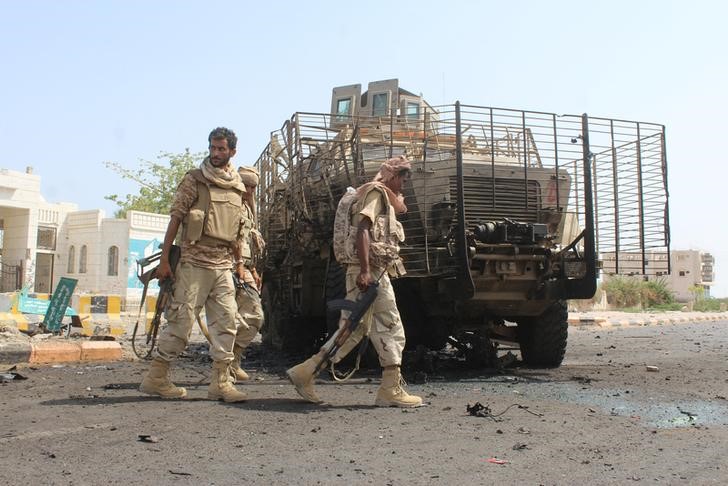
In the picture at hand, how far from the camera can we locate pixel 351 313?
15.4 ft

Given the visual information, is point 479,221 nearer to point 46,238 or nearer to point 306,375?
point 306,375

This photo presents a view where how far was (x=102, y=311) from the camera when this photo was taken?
19.4m

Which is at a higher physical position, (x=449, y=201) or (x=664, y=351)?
(x=449, y=201)

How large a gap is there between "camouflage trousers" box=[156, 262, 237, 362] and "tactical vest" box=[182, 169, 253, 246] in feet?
0.72

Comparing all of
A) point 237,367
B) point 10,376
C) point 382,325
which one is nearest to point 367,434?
point 382,325

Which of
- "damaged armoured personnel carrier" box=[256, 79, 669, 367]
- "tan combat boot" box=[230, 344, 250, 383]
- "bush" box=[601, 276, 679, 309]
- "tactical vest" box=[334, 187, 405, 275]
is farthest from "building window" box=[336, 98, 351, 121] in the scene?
"bush" box=[601, 276, 679, 309]

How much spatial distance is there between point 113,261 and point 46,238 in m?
3.57

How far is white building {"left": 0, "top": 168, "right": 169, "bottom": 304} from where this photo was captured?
86.7 ft

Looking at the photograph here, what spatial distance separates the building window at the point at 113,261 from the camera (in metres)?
26.8

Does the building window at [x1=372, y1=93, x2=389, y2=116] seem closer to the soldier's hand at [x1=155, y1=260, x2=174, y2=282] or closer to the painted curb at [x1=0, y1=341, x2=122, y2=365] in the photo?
the painted curb at [x1=0, y1=341, x2=122, y2=365]

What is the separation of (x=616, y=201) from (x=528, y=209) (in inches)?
42.1

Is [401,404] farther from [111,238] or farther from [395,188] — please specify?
[111,238]

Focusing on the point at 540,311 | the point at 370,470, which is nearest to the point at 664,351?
the point at 540,311

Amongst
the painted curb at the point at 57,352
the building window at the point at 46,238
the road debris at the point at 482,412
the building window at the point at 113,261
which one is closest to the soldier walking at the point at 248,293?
the road debris at the point at 482,412
